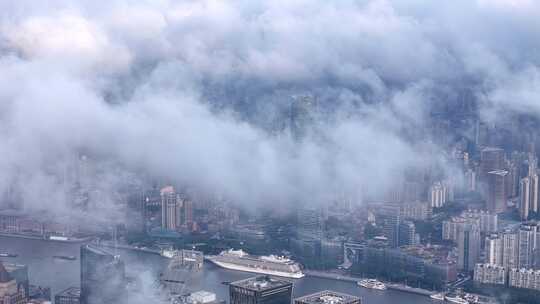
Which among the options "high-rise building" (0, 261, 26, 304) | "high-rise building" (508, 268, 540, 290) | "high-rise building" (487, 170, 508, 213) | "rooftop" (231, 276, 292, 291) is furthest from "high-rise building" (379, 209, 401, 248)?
"high-rise building" (0, 261, 26, 304)

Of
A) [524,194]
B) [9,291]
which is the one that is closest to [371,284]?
[524,194]

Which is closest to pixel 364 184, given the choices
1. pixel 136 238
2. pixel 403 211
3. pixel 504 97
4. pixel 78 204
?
pixel 403 211

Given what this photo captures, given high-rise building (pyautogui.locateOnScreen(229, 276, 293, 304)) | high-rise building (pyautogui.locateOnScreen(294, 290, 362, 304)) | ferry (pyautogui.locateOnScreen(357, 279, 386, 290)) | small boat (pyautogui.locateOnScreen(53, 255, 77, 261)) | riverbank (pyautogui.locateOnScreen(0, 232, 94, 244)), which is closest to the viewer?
high-rise building (pyautogui.locateOnScreen(294, 290, 362, 304))

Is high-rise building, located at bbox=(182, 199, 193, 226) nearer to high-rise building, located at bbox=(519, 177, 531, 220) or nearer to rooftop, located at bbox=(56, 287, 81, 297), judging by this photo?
rooftop, located at bbox=(56, 287, 81, 297)

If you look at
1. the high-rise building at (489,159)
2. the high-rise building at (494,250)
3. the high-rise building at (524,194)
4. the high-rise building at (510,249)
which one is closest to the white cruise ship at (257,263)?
the high-rise building at (494,250)

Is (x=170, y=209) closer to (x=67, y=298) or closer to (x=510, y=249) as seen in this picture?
(x=67, y=298)

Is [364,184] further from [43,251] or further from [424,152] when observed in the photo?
[43,251]
